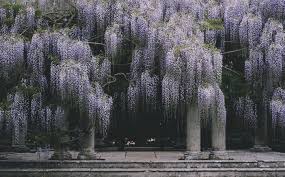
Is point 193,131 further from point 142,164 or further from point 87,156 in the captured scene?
point 87,156

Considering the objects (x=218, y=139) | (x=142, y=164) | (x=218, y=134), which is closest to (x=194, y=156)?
(x=218, y=139)

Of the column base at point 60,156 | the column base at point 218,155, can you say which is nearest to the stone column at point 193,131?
the column base at point 218,155

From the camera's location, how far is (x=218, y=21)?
61.5ft

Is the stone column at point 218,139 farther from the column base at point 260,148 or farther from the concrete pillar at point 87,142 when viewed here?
the concrete pillar at point 87,142

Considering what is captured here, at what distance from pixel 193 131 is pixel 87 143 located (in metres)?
3.24

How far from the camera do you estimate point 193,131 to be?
Answer: 17.1 meters

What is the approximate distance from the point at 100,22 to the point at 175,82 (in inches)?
128

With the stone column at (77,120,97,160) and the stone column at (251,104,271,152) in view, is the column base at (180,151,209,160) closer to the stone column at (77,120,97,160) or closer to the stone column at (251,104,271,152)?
the stone column at (77,120,97,160)

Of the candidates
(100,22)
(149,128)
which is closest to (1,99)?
(100,22)

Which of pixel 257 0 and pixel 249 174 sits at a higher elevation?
pixel 257 0

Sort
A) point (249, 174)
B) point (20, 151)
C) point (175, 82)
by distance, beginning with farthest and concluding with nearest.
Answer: point (20, 151), point (175, 82), point (249, 174)

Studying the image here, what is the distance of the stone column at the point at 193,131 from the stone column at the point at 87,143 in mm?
2870

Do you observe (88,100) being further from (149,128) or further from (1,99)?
(149,128)

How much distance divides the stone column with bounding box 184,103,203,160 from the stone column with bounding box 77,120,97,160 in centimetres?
287
